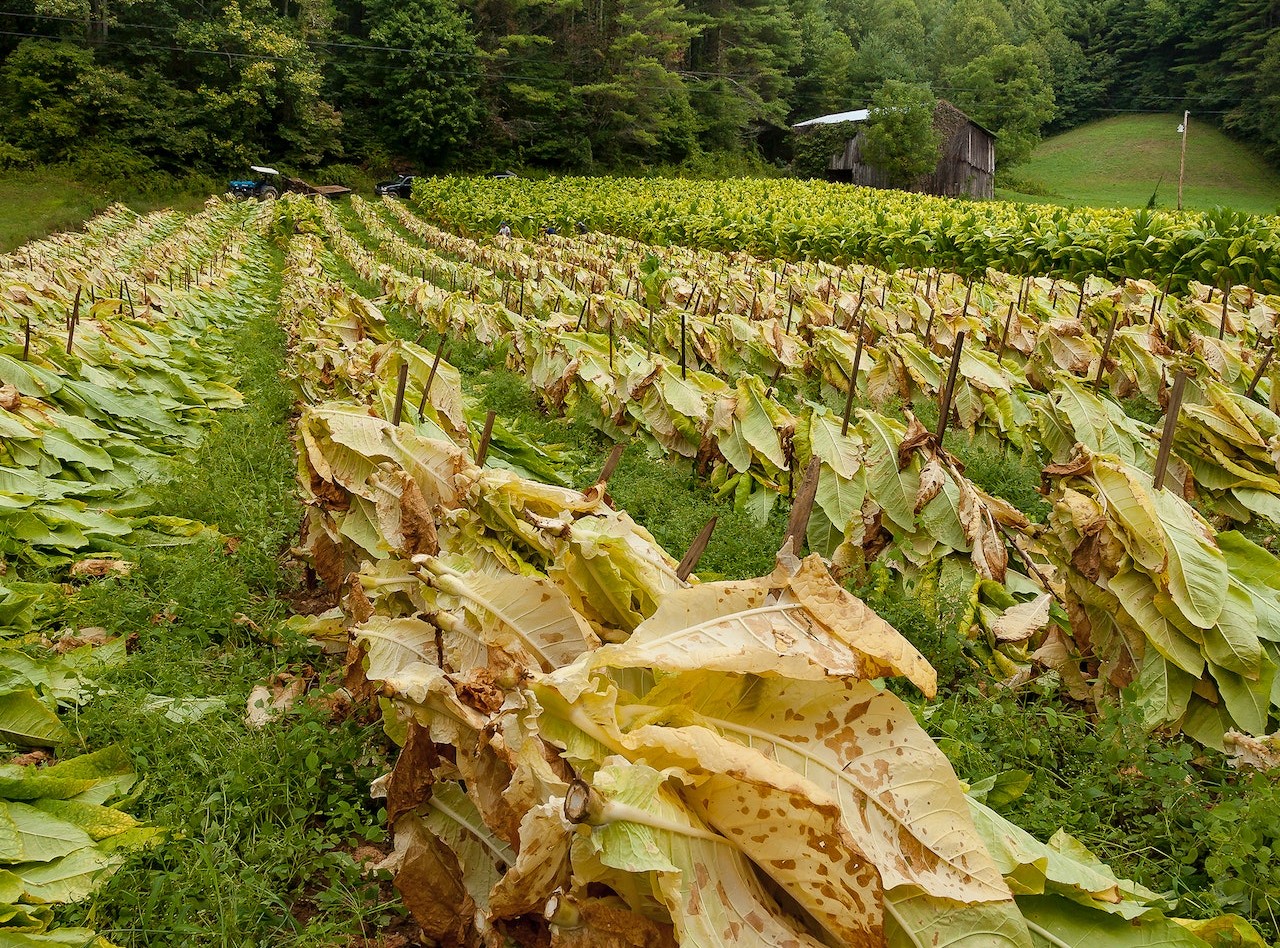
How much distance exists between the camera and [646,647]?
169cm

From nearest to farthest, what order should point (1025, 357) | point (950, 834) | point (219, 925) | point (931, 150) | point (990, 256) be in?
point (950, 834)
point (219, 925)
point (1025, 357)
point (990, 256)
point (931, 150)

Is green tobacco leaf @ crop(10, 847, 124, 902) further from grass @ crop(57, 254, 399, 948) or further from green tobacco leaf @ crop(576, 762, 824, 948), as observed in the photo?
green tobacco leaf @ crop(576, 762, 824, 948)

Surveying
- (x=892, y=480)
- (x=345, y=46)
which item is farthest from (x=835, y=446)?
(x=345, y=46)

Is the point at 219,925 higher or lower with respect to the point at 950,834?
lower

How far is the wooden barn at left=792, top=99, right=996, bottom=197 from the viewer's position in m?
45.0

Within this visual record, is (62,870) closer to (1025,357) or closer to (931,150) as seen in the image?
(1025,357)

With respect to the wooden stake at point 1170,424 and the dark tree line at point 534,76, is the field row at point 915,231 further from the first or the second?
the dark tree line at point 534,76

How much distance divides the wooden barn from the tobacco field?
138ft

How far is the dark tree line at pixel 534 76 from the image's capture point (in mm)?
36094

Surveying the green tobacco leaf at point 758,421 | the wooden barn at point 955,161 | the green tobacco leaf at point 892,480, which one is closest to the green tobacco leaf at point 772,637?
the green tobacco leaf at point 892,480

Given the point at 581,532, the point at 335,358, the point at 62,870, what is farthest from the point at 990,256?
the point at 62,870

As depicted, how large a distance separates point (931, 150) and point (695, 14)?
60.2ft

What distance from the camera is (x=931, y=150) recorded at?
41.6m

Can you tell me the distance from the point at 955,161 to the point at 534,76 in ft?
77.5
